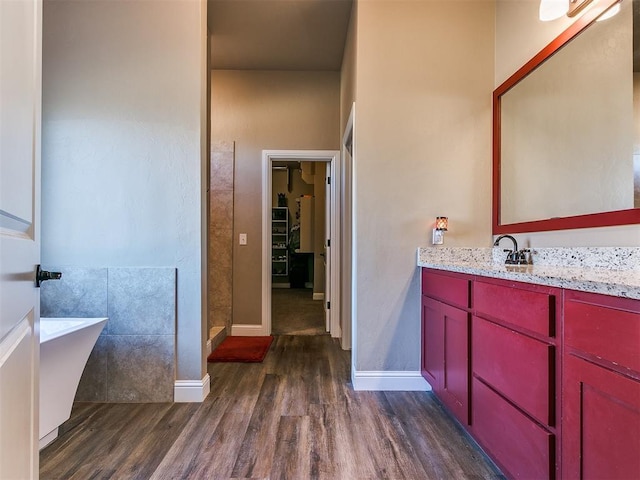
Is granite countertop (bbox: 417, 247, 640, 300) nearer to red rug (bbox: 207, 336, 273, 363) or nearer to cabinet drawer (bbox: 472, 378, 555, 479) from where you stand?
cabinet drawer (bbox: 472, 378, 555, 479)

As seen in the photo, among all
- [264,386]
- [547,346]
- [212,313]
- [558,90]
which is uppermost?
[558,90]

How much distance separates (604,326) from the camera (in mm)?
893

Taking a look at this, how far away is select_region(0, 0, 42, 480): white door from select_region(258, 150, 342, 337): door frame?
2.61 metres

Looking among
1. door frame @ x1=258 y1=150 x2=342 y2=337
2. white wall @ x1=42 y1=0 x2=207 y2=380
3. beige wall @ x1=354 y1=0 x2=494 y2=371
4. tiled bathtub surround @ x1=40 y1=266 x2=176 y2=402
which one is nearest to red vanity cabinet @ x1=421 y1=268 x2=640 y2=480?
beige wall @ x1=354 y1=0 x2=494 y2=371

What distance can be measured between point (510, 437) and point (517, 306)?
514 millimetres

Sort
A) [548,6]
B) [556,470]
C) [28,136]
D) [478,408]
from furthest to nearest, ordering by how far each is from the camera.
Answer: [548,6] < [478,408] < [556,470] < [28,136]

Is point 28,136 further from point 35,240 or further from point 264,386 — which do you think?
point 264,386

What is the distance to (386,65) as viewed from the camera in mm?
2301

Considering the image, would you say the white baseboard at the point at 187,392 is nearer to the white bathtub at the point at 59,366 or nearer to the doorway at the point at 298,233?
the white bathtub at the point at 59,366

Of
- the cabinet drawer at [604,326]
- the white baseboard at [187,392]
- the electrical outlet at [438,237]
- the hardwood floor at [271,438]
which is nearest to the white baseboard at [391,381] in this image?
the hardwood floor at [271,438]

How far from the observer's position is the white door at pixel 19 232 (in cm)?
72

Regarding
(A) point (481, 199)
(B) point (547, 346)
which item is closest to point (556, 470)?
(B) point (547, 346)

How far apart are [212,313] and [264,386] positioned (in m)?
1.40

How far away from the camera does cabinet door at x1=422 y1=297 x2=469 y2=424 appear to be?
1.65m
